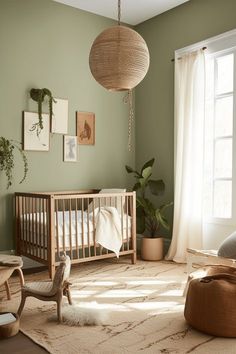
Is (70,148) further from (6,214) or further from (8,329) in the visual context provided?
(8,329)

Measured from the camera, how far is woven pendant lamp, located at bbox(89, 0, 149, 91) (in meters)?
2.12

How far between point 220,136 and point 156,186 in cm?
94

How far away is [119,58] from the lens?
211 centimetres

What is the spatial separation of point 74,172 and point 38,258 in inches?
45.9

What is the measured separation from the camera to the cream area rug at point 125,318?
1.95 metres

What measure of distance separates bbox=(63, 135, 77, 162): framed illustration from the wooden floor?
2343mm

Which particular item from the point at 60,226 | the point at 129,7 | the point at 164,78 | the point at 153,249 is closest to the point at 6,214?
the point at 60,226

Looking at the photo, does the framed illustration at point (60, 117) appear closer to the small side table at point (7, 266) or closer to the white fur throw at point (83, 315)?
the small side table at point (7, 266)

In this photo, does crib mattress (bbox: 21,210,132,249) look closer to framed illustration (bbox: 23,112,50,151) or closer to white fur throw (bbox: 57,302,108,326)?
framed illustration (bbox: 23,112,50,151)

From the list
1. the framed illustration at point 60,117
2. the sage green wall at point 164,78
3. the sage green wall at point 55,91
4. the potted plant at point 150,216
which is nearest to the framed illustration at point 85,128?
the sage green wall at point 55,91

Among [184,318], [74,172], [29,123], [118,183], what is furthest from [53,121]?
[184,318]

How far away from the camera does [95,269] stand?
3.70m

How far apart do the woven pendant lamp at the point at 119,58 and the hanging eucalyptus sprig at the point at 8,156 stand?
164cm

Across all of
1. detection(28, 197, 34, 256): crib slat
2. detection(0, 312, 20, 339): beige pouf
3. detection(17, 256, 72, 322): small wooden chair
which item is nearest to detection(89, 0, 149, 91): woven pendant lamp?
detection(17, 256, 72, 322): small wooden chair
